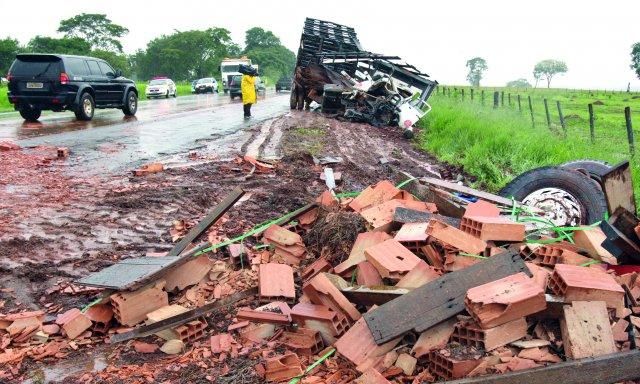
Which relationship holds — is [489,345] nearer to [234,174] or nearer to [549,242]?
[549,242]

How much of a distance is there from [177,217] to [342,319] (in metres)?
3.07

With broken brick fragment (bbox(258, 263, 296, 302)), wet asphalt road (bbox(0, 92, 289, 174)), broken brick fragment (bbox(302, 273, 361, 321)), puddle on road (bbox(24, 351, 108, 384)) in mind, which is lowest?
puddle on road (bbox(24, 351, 108, 384))

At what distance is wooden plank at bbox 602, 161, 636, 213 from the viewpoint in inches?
140

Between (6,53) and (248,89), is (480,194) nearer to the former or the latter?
(248,89)

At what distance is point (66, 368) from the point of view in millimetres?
3186

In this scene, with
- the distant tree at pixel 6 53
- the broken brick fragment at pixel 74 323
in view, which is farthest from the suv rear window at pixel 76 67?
the distant tree at pixel 6 53

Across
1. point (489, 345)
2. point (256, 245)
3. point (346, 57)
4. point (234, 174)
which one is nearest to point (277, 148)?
point (234, 174)

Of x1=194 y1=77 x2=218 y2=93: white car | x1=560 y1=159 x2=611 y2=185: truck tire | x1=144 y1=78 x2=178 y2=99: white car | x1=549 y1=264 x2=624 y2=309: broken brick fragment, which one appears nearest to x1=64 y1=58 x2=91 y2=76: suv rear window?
x1=560 y1=159 x2=611 y2=185: truck tire

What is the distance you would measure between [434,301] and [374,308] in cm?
38

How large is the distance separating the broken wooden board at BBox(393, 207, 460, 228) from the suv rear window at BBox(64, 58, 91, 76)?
1396 centimetres

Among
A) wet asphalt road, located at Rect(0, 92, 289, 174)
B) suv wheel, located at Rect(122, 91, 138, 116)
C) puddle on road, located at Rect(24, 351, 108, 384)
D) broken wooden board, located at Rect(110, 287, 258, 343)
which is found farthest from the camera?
suv wheel, located at Rect(122, 91, 138, 116)

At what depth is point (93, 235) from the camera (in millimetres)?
5051

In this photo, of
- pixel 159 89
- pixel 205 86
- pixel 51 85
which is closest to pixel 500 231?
pixel 51 85

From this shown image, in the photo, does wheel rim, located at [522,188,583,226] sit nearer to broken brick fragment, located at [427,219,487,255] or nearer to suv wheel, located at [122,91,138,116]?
broken brick fragment, located at [427,219,487,255]
